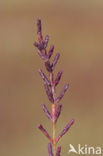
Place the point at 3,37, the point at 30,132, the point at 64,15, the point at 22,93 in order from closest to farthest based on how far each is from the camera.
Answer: the point at 30,132
the point at 22,93
the point at 3,37
the point at 64,15

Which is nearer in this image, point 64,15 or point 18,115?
point 18,115

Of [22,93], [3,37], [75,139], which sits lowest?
[75,139]

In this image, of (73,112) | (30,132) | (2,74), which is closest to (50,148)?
(30,132)

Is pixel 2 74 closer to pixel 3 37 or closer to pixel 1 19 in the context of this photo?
pixel 3 37

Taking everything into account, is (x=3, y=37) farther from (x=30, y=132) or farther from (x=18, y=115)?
(x=30, y=132)

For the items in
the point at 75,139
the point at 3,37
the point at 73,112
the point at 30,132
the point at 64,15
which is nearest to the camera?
the point at 75,139

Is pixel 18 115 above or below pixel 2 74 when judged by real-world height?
below

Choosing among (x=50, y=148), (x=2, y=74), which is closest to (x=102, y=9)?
(x=2, y=74)
